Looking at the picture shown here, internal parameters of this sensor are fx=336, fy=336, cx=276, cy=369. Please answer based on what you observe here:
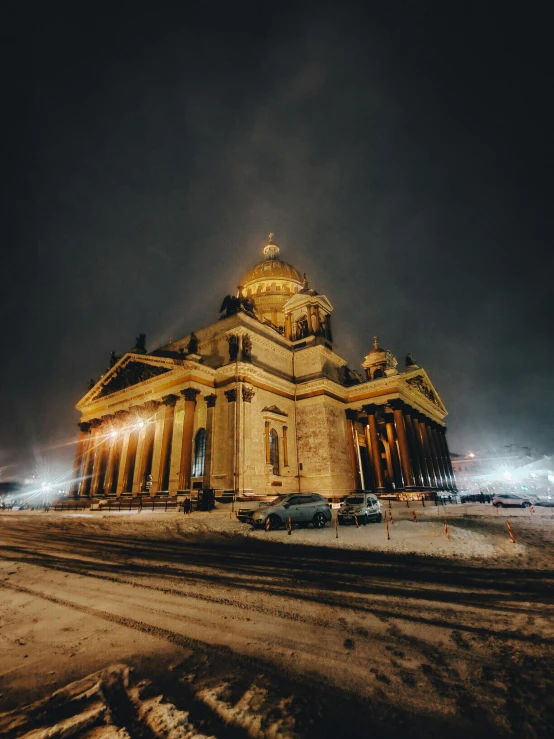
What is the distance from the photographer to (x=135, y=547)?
34.3ft

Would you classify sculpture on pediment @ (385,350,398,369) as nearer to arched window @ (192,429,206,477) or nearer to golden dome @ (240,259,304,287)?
golden dome @ (240,259,304,287)

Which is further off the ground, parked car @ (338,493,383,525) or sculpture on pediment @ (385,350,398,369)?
sculpture on pediment @ (385,350,398,369)

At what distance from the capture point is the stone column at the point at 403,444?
2829 cm

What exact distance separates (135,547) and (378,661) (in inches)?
364

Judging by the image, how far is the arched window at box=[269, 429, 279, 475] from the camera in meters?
27.2

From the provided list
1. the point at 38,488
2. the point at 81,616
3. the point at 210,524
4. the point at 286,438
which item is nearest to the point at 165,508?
the point at 210,524

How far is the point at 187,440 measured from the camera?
2452 cm

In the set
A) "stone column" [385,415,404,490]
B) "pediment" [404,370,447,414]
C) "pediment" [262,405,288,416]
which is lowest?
"stone column" [385,415,404,490]

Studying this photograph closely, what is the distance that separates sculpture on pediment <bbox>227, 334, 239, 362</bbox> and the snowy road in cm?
2028

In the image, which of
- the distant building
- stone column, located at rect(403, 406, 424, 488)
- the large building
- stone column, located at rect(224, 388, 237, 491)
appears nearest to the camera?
stone column, located at rect(224, 388, 237, 491)

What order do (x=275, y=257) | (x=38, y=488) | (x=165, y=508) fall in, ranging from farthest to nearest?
(x=38, y=488), (x=275, y=257), (x=165, y=508)

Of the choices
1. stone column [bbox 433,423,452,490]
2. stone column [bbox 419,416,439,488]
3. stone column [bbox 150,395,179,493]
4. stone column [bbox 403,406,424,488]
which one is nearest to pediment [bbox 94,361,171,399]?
stone column [bbox 150,395,179,493]

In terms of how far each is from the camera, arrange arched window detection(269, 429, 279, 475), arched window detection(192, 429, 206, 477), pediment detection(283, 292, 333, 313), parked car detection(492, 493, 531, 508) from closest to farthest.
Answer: arched window detection(192, 429, 206, 477), parked car detection(492, 493, 531, 508), arched window detection(269, 429, 279, 475), pediment detection(283, 292, 333, 313)

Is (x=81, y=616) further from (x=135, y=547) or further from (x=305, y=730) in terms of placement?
(x=135, y=547)
